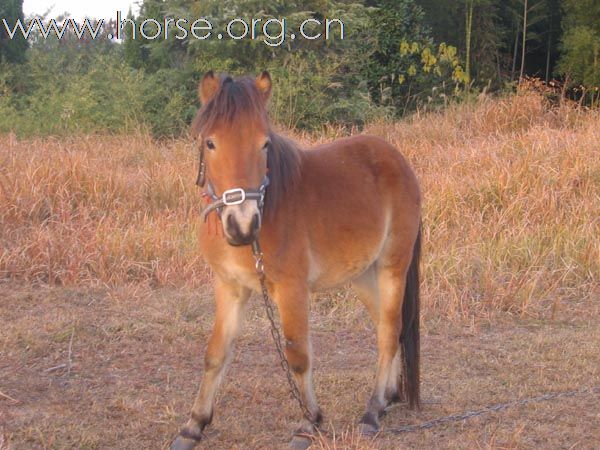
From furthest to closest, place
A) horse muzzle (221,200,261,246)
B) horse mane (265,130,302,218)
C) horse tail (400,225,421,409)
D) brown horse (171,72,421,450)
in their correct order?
1. horse tail (400,225,421,409)
2. horse mane (265,130,302,218)
3. brown horse (171,72,421,450)
4. horse muzzle (221,200,261,246)

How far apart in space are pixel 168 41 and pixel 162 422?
11790 mm

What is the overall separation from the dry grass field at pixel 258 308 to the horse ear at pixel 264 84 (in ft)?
5.11

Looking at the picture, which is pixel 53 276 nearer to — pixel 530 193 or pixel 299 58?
pixel 530 193

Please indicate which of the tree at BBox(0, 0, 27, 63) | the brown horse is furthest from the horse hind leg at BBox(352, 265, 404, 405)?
the tree at BBox(0, 0, 27, 63)

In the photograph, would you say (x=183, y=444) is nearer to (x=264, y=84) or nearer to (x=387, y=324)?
(x=387, y=324)

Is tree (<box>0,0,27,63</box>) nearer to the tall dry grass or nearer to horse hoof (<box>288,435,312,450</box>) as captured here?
the tall dry grass

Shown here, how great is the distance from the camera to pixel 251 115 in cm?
323

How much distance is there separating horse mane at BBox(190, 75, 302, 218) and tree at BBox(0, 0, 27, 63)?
45.1ft

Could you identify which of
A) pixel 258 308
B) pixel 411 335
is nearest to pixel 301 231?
pixel 411 335

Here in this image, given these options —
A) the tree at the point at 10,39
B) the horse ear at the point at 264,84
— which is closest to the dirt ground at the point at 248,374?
the horse ear at the point at 264,84

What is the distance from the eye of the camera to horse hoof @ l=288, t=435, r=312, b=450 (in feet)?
12.2

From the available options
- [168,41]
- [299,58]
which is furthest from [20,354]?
[168,41]

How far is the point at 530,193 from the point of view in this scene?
8.31 m

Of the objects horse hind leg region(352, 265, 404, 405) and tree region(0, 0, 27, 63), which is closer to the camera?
horse hind leg region(352, 265, 404, 405)
